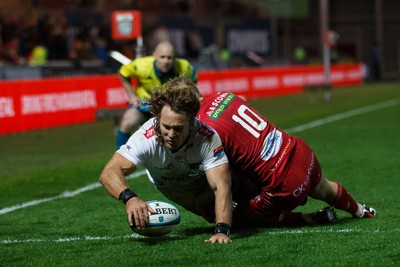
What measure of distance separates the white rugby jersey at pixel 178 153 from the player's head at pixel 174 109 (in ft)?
0.44

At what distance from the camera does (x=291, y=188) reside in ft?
25.3

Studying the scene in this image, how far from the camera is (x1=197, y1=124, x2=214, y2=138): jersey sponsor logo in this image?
7176 mm

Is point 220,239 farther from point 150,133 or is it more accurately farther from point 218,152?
point 150,133

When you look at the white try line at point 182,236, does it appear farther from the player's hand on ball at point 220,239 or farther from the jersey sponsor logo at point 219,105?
the jersey sponsor logo at point 219,105

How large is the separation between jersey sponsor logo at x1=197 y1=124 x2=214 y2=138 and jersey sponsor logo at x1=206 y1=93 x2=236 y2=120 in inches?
15.5

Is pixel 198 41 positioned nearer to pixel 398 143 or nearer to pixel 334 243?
pixel 398 143

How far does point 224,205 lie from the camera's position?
7203mm

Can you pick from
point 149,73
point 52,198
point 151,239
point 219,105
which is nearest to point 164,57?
point 149,73

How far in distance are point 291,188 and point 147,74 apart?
6165 millimetres

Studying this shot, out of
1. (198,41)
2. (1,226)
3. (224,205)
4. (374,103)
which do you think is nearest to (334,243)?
(224,205)

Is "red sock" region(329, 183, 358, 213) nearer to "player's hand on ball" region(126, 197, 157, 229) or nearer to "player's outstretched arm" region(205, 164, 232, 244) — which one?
"player's outstretched arm" region(205, 164, 232, 244)

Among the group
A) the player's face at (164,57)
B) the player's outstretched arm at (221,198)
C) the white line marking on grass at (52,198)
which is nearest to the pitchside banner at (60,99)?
the player's face at (164,57)

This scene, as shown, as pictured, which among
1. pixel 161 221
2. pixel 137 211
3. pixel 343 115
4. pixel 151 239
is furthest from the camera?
pixel 343 115

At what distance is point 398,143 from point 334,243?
9350mm
